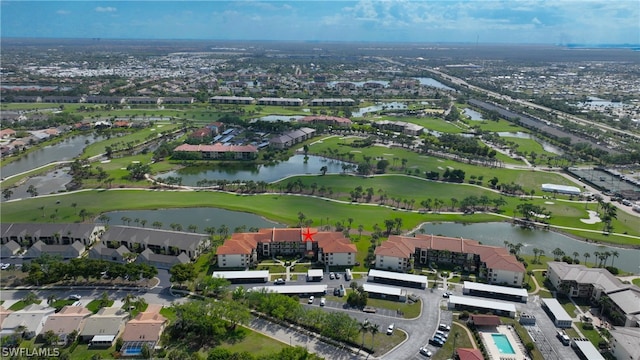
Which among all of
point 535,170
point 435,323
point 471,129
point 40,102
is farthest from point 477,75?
point 435,323

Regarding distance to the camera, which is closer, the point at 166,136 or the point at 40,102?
the point at 166,136

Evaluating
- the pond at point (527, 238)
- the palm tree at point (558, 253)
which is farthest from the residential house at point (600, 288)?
the pond at point (527, 238)

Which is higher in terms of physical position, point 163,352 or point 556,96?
point 556,96

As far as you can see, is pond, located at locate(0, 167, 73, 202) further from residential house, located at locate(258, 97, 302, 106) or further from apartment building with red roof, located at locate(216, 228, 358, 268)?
residential house, located at locate(258, 97, 302, 106)

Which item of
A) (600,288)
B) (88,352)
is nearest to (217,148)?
(88,352)

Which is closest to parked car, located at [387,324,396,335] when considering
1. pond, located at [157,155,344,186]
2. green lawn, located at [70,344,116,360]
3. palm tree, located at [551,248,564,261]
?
green lawn, located at [70,344,116,360]

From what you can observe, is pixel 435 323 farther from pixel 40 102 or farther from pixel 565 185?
pixel 40 102
